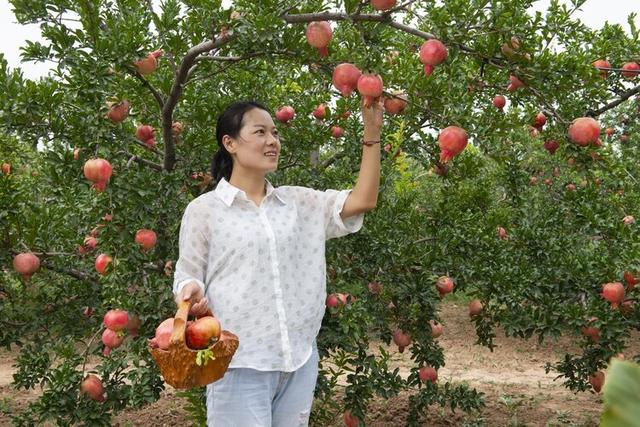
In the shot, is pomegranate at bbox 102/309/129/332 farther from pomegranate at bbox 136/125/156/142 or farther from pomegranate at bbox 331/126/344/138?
pomegranate at bbox 331/126/344/138

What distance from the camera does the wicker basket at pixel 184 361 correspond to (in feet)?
5.45

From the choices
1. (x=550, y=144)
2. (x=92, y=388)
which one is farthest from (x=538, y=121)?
(x=92, y=388)

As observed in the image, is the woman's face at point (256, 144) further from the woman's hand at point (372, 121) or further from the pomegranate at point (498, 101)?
the pomegranate at point (498, 101)

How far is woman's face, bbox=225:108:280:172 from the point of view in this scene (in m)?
2.19

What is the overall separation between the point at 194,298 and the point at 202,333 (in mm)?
231

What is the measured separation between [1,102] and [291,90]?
206cm

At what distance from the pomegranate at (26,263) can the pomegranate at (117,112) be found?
999mm

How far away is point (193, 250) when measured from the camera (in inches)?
80.7

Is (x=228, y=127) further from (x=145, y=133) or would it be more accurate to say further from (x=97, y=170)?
(x=145, y=133)

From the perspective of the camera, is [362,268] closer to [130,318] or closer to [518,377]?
[130,318]

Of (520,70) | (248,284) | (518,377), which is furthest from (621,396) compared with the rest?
(518,377)

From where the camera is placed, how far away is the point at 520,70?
2334 mm

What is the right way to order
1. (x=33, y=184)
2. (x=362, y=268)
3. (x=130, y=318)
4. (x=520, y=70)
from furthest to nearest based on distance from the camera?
(x=33, y=184)
(x=362, y=268)
(x=130, y=318)
(x=520, y=70)

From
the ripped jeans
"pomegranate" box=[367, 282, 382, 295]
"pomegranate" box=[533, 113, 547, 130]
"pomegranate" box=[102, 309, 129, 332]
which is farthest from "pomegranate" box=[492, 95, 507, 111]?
"pomegranate" box=[102, 309, 129, 332]
